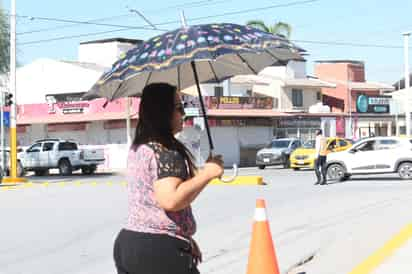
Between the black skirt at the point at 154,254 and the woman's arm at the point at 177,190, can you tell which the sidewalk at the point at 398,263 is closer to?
the black skirt at the point at 154,254

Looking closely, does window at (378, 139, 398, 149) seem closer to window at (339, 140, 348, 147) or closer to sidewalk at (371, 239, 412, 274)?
window at (339, 140, 348, 147)

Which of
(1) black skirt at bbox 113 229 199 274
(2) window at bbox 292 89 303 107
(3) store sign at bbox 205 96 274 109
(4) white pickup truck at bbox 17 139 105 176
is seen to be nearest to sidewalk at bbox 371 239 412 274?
(1) black skirt at bbox 113 229 199 274

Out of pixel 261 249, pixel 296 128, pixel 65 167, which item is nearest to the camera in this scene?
pixel 261 249

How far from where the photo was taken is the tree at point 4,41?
109 feet

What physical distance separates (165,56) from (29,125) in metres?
47.0

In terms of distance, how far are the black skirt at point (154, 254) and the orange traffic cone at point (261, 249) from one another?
247 cm

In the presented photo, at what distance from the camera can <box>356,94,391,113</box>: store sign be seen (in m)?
63.8

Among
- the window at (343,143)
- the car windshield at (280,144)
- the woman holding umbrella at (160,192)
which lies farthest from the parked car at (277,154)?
the woman holding umbrella at (160,192)

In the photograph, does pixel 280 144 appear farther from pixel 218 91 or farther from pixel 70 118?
pixel 70 118

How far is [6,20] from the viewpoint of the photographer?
1315 inches

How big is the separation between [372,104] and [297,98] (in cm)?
964

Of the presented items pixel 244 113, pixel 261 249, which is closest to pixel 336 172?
pixel 261 249

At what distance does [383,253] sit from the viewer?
963 centimetres

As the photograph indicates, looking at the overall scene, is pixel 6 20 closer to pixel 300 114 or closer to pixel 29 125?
pixel 29 125
